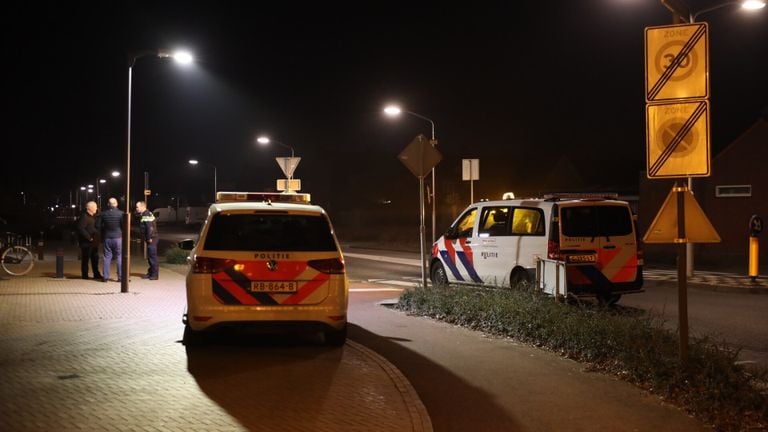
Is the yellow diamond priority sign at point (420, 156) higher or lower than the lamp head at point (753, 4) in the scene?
lower

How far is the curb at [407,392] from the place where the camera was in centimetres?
570

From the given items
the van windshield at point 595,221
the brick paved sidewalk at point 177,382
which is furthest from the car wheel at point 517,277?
the brick paved sidewalk at point 177,382

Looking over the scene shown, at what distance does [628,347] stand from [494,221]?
6429 millimetres

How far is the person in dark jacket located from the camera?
16.2 metres

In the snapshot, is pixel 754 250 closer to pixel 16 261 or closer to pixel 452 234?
pixel 452 234

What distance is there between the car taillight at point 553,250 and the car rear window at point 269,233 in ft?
15.8

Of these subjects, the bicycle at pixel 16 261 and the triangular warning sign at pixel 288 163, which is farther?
the triangular warning sign at pixel 288 163

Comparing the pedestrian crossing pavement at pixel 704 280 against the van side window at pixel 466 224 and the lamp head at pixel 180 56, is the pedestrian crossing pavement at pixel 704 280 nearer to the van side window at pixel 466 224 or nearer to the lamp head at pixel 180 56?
the van side window at pixel 466 224

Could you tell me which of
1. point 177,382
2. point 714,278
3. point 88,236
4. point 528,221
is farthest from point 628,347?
point 88,236

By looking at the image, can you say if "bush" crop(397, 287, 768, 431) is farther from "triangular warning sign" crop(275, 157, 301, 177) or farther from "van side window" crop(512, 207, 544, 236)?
"triangular warning sign" crop(275, 157, 301, 177)

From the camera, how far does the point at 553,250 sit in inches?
469

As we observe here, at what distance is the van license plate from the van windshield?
219 inches

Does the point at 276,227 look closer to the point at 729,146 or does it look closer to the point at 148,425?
the point at 148,425

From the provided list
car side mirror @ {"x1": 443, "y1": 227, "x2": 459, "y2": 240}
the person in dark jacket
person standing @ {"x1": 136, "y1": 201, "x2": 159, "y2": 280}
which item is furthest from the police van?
the person in dark jacket
